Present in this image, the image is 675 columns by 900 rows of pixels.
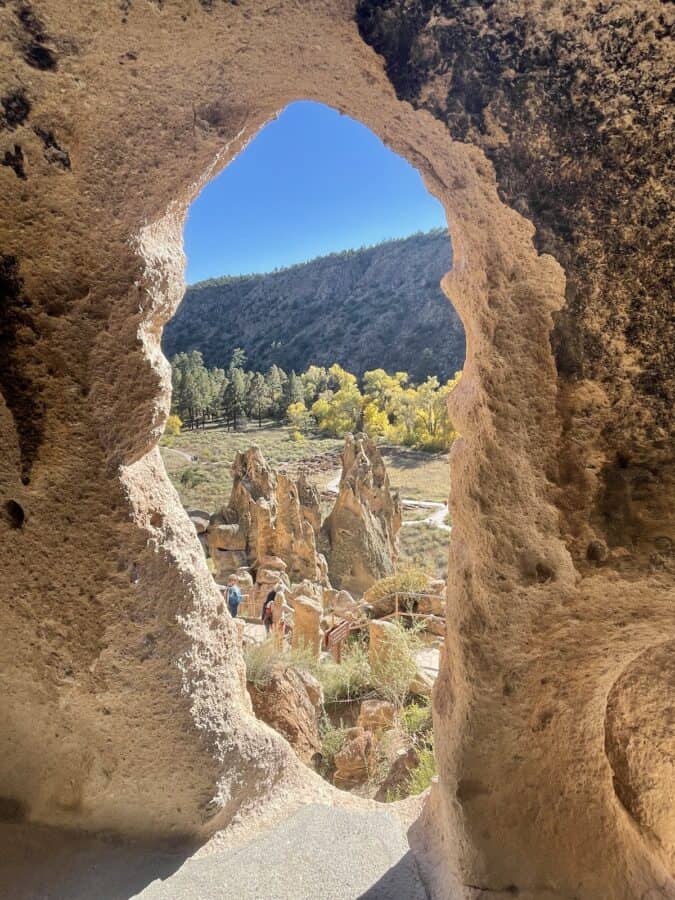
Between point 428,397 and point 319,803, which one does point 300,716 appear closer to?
point 319,803

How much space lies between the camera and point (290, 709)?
163 inches

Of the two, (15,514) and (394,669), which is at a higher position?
(15,514)

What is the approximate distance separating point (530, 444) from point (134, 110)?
170cm

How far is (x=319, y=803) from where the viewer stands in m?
2.72

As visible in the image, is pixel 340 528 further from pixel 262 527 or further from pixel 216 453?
pixel 216 453

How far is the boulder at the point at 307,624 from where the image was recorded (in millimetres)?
6477

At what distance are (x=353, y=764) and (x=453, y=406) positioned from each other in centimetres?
362

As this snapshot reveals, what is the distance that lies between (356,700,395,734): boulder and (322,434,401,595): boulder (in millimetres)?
7307

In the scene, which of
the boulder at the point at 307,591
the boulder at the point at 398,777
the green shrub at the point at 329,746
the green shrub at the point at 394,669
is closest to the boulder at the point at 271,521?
the boulder at the point at 307,591

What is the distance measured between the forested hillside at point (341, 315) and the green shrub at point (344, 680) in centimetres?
4921

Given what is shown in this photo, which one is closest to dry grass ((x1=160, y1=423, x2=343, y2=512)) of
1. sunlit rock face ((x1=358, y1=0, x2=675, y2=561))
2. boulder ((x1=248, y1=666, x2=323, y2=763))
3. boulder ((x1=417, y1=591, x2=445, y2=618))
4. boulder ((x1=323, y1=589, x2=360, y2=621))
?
boulder ((x1=323, y1=589, x2=360, y2=621))

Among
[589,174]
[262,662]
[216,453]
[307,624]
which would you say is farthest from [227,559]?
[216,453]

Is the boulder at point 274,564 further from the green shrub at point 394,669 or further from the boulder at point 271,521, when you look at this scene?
the green shrub at point 394,669

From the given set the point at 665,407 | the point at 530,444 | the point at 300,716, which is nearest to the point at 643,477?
the point at 665,407
